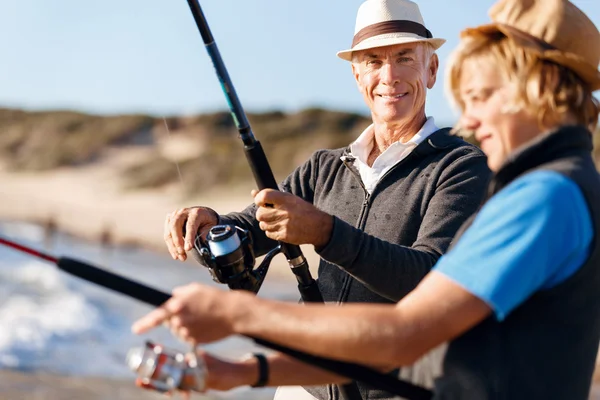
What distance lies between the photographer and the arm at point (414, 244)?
2287mm

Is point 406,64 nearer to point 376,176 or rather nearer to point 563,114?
point 376,176

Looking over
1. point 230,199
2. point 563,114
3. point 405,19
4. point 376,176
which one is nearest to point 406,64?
point 405,19

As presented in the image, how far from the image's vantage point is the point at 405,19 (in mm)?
2809

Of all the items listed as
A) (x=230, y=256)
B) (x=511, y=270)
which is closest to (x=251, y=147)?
(x=230, y=256)

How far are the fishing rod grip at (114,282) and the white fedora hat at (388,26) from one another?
1278 millimetres

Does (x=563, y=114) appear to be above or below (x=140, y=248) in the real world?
above

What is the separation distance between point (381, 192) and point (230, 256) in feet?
1.50

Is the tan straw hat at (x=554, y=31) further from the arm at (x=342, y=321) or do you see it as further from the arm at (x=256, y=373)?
the arm at (x=256, y=373)

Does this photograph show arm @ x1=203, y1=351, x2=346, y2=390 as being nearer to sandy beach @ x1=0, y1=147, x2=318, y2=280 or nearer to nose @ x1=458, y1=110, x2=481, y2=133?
nose @ x1=458, y1=110, x2=481, y2=133

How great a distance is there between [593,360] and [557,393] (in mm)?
134

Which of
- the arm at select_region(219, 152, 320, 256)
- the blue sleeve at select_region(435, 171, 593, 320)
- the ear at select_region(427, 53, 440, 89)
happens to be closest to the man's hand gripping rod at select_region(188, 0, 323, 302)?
the arm at select_region(219, 152, 320, 256)

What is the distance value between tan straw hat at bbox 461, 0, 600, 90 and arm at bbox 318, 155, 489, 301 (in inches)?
30.5

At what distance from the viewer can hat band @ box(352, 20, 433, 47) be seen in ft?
9.10

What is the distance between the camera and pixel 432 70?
2.96 m
